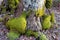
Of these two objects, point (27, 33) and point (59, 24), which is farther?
point (59, 24)

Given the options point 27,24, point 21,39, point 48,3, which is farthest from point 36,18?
point 48,3

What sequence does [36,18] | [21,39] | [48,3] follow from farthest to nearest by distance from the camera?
[48,3] < [36,18] < [21,39]

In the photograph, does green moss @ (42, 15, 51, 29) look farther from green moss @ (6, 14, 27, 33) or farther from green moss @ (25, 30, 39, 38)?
green moss @ (6, 14, 27, 33)

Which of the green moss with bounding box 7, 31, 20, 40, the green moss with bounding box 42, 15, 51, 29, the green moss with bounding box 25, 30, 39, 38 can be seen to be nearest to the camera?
the green moss with bounding box 7, 31, 20, 40

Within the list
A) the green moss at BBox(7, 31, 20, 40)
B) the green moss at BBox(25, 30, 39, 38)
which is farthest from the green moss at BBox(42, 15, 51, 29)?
the green moss at BBox(7, 31, 20, 40)

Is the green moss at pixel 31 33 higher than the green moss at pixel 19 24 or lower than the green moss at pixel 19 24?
lower

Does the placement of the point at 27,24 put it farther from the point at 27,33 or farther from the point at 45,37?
the point at 45,37

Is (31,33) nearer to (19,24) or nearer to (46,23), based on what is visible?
(19,24)

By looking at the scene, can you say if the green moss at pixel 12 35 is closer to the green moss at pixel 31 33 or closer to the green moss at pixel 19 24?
the green moss at pixel 19 24

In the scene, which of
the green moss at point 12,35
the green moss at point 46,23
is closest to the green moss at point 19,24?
the green moss at point 12,35
